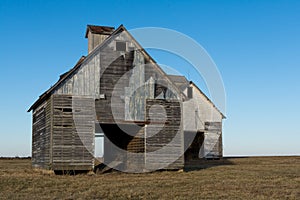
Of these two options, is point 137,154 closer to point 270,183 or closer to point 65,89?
point 65,89

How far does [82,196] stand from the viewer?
1543 cm

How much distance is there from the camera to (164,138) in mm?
27344

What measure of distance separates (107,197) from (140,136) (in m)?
13.5

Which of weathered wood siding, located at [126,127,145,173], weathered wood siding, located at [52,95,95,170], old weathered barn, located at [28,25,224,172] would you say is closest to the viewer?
weathered wood siding, located at [52,95,95,170]

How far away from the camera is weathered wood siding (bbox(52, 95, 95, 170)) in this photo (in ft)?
81.5

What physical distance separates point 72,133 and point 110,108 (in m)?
2.75

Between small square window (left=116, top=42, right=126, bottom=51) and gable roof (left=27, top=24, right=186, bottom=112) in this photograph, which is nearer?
gable roof (left=27, top=24, right=186, bottom=112)

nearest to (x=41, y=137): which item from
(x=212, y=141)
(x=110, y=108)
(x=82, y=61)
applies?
(x=110, y=108)

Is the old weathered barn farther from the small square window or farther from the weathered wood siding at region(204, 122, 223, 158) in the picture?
the weathered wood siding at region(204, 122, 223, 158)

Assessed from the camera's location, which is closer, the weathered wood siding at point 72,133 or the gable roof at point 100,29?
the weathered wood siding at point 72,133

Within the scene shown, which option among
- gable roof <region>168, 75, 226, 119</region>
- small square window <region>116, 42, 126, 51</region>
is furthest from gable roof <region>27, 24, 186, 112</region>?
gable roof <region>168, 75, 226, 119</region>

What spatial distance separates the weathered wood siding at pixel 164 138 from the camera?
1062 inches

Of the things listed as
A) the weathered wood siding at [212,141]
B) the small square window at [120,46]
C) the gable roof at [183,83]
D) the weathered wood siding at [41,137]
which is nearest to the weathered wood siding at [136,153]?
the small square window at [120,46]

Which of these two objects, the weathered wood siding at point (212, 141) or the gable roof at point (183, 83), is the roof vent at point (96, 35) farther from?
the weathered wood siding at point (212, 141)
